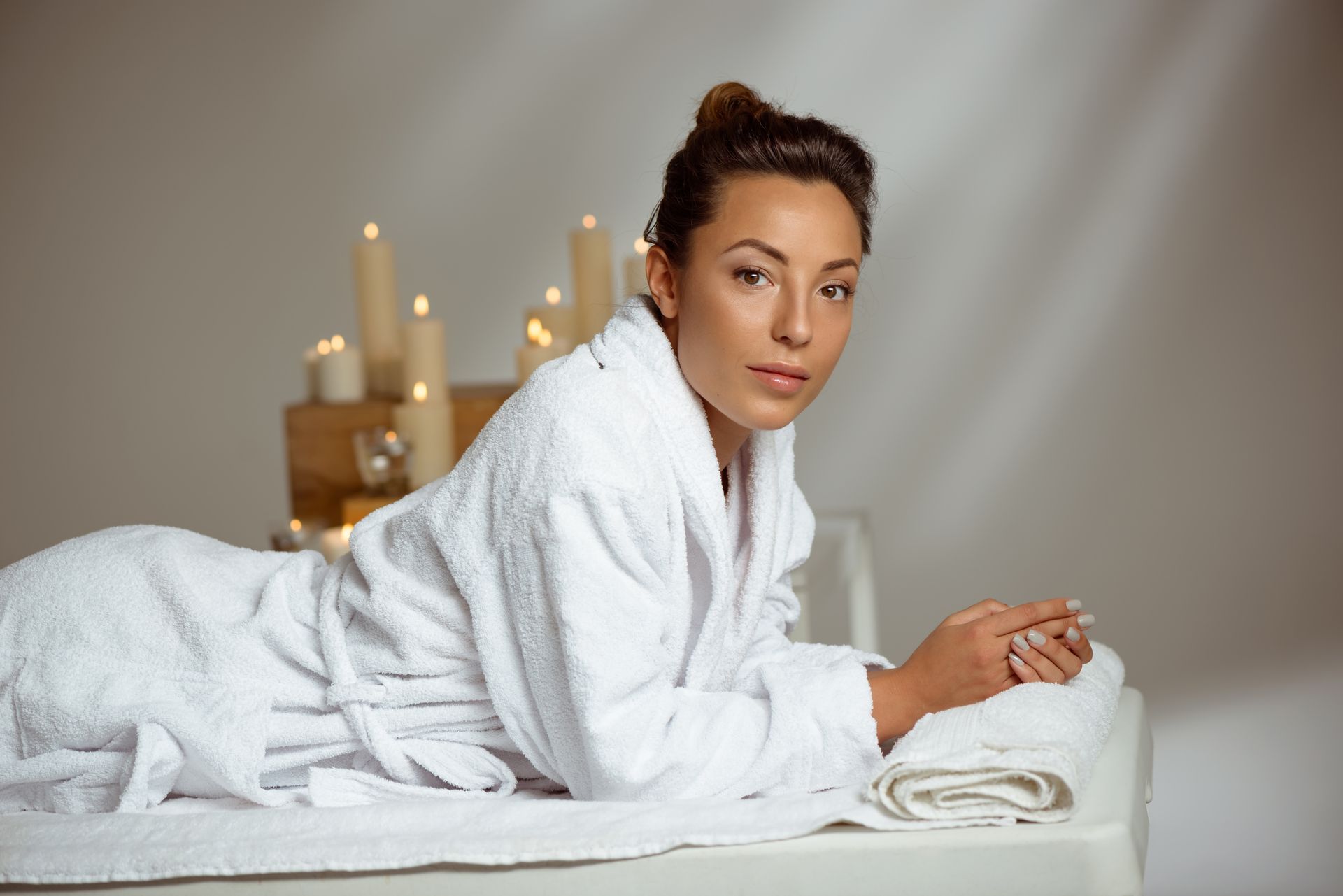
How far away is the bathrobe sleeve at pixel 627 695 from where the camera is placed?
3.69 feet

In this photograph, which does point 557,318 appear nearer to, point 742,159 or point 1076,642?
point 742,159

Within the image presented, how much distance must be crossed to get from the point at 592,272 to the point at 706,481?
1336mm

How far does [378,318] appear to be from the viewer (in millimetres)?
2623

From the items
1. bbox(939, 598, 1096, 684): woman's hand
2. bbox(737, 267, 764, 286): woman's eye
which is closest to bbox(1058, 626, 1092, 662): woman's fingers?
bbox(939, 598, 1096, 684): woman's hand

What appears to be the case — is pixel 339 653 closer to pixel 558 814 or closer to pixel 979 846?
pixel 558 814

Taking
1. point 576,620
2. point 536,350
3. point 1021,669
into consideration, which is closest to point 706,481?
point 576,620

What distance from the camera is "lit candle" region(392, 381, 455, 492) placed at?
226 centimetres

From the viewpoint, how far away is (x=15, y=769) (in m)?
1.28

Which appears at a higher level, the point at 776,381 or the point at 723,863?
the point at 776,381

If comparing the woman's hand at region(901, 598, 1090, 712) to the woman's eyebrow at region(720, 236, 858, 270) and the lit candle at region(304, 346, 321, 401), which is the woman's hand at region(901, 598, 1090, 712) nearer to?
the woman's eyebrow at region(720, 236, 858, 270)

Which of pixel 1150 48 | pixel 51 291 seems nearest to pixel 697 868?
pixel 1150 48

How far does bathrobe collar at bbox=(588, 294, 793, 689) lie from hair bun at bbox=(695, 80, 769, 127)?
0.19m

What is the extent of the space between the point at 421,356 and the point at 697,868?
1.46 metres

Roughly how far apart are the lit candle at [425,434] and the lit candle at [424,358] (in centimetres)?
1
